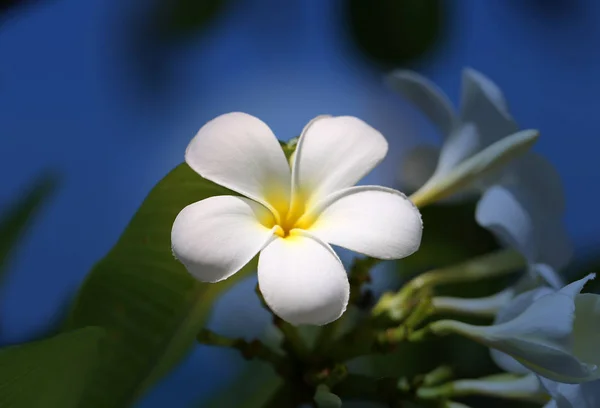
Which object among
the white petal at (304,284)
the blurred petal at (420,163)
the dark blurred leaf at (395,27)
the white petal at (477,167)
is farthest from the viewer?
the dark blurred leaf at (395,27)

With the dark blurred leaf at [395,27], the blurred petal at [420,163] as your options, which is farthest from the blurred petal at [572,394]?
the dark blurred leaf at [395,27]

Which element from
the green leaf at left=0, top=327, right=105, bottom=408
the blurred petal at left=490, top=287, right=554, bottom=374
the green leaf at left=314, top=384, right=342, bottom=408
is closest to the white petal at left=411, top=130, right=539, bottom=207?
the blurred petal at left=490, top=287, right=554, bottom=374

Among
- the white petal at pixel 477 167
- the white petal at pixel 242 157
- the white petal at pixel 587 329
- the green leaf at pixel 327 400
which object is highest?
the white petal at pixel 242 157

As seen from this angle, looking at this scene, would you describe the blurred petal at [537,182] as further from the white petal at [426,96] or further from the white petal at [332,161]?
the white petal at [332,161]

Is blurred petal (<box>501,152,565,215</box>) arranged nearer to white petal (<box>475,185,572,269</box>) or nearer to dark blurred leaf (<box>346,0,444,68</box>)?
white petal (<box>475,185,572,269</box>)

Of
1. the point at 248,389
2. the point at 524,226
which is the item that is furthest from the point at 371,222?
the point at 248,389

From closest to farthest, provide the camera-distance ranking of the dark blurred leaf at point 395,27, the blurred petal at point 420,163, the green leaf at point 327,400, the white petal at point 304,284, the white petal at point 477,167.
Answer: the white petal at point 304,284
the green leaf at point 327,400
the white petal at point 477,167
the blurred petal at point 420,163
the dark blurred leaf at point 395,27

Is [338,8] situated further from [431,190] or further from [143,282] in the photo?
[143,282]
